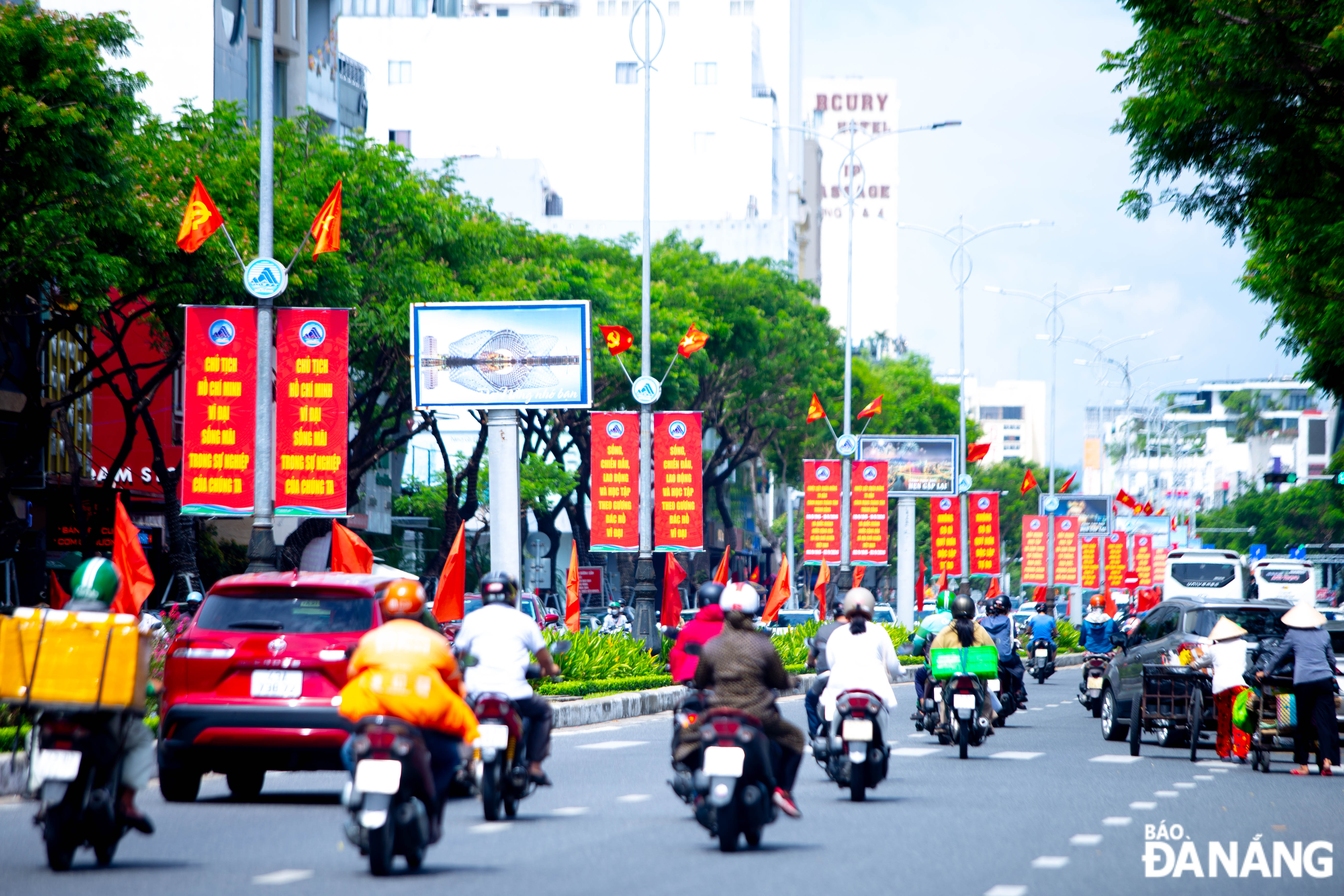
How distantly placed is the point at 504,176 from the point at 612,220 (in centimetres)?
613

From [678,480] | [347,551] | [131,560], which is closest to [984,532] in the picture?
[678,480]

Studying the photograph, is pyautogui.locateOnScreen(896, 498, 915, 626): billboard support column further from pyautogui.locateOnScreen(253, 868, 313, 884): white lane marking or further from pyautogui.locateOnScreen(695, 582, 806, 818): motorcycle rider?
pyautogui.locateOnScreen(253, 868, 313, 884): white lane marking

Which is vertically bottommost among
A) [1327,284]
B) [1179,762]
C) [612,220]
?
[1179,762]

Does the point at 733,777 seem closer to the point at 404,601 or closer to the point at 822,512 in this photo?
the point at 404,601

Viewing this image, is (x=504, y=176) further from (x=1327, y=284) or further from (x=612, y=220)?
(x=1327, y=284)

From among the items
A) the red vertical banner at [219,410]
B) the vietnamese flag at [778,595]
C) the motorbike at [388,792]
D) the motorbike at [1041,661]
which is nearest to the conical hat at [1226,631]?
the motorbike at [388,792]

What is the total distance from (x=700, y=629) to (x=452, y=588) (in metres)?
7.99

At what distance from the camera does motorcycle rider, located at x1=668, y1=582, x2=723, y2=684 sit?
13.1 m

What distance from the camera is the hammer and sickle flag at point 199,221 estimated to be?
21391mm

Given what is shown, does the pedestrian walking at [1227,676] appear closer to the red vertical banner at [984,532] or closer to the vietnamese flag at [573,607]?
the vietnamese flag at [573,607]

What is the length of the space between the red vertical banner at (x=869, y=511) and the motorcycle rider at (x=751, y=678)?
31.1m

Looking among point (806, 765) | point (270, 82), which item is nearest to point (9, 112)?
point (270, 82)

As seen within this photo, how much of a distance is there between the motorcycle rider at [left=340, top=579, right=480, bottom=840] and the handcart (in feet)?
34.4

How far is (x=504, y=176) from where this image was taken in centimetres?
7219
